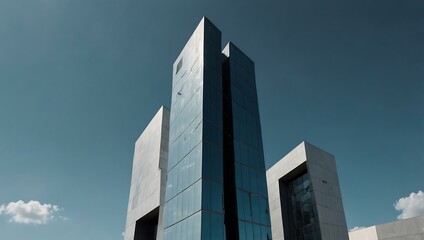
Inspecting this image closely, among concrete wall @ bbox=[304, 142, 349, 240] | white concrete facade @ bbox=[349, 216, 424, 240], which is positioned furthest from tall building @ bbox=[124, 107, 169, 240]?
white concrete facade @ bbox=[349, 216, 424, 240]

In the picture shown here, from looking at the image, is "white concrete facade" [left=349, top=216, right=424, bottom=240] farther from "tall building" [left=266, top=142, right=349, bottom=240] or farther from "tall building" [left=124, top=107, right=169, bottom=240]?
"tall building" [left=124, top=107, right=169, bottom=240]

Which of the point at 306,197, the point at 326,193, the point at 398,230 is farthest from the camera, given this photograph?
the point at 306,197

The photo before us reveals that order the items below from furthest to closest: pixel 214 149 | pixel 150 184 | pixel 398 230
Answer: pixel 150 184, pixel 398 230, pixel 214 149

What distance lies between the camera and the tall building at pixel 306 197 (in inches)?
1661

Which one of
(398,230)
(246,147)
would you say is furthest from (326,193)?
(246,147)

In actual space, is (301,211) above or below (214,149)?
below

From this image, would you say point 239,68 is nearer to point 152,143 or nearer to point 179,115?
point 179,115

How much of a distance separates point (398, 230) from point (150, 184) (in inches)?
1367

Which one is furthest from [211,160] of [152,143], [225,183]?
[152,143]

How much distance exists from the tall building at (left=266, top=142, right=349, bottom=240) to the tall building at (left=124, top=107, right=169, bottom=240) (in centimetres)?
1933

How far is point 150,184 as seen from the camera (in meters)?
42.6

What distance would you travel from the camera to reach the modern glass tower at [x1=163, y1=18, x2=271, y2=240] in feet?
90.9

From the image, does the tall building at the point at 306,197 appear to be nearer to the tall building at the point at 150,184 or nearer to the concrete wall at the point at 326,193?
the concrete wall at the point at 326,193

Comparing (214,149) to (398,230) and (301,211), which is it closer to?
(301,211)
